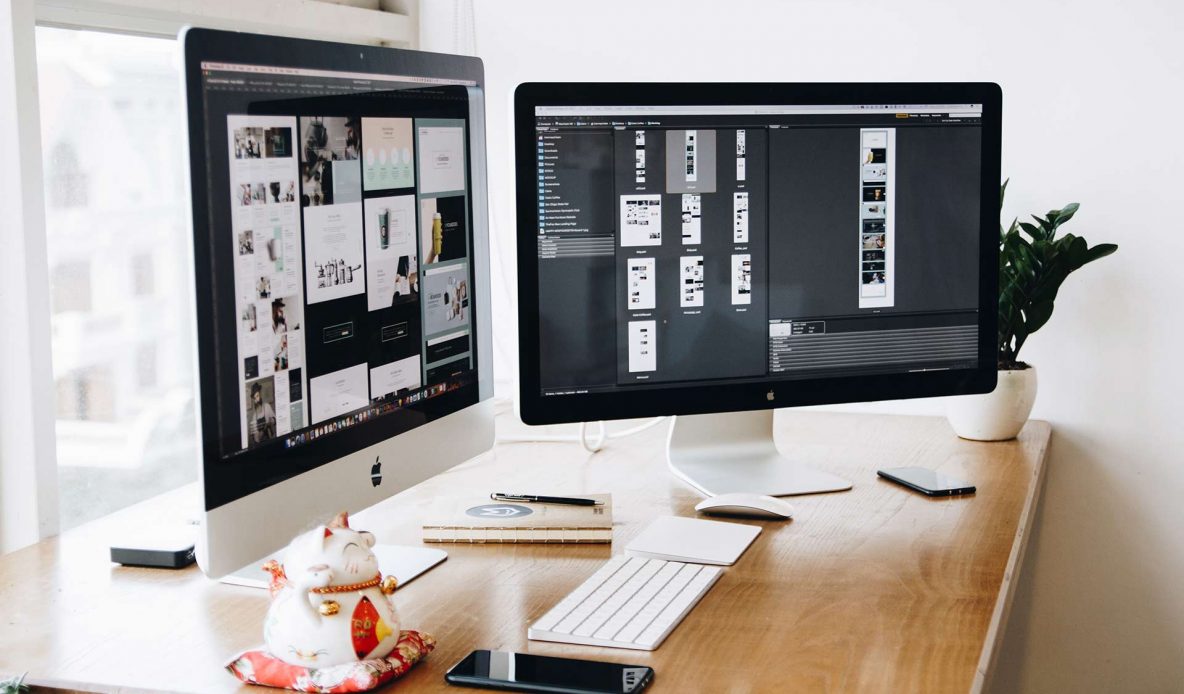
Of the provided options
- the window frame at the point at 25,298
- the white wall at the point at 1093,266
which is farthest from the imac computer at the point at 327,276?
A: the white wall at the point at 1093,266

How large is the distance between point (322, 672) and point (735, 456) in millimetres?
814

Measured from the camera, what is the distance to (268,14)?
1.86 metres

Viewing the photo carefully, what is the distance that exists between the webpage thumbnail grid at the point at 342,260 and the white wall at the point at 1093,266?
2.13 feet

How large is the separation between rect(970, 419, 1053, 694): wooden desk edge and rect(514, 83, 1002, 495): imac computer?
0.18 meters

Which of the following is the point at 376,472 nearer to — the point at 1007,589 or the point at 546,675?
the point at 546,675

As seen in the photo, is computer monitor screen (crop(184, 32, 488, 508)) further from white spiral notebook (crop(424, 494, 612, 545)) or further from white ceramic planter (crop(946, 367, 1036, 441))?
white ceramic planter (crop(946, 367, 1036, 441))

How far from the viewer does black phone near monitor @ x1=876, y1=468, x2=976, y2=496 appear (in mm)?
1524

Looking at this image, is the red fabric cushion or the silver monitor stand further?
the silver monitor stand

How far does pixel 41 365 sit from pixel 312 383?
0.54 meters

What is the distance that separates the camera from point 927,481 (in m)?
1.57

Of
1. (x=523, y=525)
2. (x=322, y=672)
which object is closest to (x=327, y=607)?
(x=322, y=672)

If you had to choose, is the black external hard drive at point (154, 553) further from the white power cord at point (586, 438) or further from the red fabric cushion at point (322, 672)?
the white power cord at point (586, 438)

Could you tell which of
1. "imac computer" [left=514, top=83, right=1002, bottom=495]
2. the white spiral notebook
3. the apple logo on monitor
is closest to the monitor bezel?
"imac computer" [left=514, top=83, right=1002, bottom=495]

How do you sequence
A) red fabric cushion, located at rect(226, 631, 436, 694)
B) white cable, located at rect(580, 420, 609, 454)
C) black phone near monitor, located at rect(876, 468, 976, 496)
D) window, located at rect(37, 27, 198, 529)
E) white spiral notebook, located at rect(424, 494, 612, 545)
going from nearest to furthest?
1. red fabric cushion, located at rect(226, 631, 436, 694)
2. white spiral notebook, located at rect(424, 494, 612, 545)
3. black phone near monitor, located at rect(876, 468, 976, 496)
4. window, located at rect(37, 27, 198, 529)
5. white cable, located at rect(580, 420, 609, 454)
